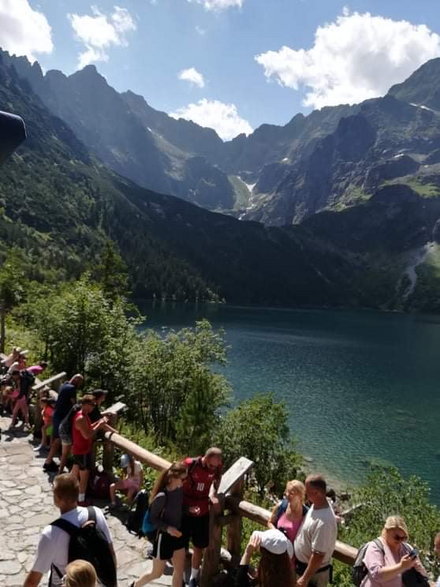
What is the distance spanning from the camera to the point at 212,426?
31.1 metres

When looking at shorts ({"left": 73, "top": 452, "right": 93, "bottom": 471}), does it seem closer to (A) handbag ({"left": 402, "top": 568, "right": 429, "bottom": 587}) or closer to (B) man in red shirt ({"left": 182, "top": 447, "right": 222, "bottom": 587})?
(B) man in red shirt ({"left": 182, "top": 447, "right": 222, "bottom": 587})

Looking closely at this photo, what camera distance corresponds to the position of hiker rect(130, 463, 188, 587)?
23.3 feet

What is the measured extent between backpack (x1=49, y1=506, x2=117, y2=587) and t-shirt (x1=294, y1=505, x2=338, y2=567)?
2754 mm

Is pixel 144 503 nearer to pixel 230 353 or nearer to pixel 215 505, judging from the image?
pixel 215 505

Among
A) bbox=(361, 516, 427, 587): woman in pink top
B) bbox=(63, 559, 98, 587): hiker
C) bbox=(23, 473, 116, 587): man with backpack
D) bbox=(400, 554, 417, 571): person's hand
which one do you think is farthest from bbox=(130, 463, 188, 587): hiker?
bbox=(400, 554, 417, 571): person's hand

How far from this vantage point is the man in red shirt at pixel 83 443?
1035 centimetres

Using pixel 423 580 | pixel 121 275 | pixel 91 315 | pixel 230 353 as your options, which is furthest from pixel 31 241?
pixel 423 580

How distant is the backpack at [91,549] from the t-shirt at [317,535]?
2.75 m

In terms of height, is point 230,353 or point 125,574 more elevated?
point 125,574

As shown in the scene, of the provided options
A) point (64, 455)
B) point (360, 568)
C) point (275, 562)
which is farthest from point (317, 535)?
point (64, 455)

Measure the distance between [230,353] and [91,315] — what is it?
58.5m

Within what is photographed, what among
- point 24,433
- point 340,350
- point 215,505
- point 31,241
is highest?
point 31,241

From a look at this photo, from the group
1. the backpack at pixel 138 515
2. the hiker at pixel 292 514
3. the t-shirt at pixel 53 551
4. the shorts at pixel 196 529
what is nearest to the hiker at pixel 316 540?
the hiker at pixel 292 514

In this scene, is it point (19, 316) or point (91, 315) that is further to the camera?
point (19, 316)
